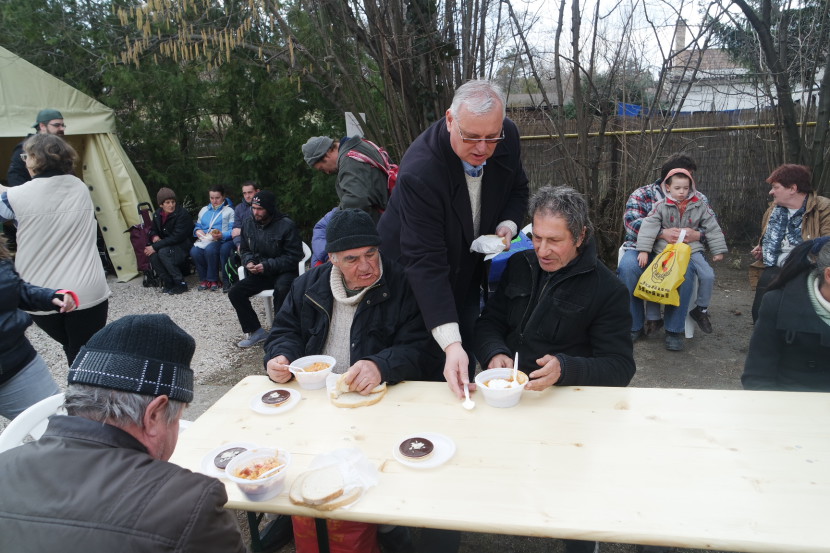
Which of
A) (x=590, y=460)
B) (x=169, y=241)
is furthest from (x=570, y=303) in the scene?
(x=169, y=241)

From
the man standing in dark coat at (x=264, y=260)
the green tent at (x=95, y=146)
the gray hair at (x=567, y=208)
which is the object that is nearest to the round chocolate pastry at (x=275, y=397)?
the gray hair at (x=567, y=208)

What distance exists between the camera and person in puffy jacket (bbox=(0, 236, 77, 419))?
2.40 metres

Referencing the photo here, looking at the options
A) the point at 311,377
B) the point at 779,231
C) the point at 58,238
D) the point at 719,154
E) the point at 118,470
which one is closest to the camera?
the point at 118,470

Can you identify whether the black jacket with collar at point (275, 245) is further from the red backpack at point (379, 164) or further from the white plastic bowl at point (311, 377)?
the white plastic bowl at point (311, 377)

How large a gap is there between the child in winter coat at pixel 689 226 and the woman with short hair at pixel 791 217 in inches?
14.1

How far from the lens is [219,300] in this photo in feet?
21.4

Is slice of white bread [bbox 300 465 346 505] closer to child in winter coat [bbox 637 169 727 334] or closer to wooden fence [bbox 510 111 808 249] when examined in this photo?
child in winter coat [bbox 637 169 727 334]

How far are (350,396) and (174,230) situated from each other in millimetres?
6007

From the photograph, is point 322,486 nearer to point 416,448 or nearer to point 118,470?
point 416,448

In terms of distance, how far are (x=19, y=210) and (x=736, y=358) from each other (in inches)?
209

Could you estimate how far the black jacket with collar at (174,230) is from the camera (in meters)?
7.00

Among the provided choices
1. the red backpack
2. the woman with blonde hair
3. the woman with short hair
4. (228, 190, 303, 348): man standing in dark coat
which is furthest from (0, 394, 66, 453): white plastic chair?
the woman with short hair

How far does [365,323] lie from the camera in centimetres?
237

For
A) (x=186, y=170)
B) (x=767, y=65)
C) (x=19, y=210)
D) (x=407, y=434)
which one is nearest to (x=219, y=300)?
(x=186, y=170)
